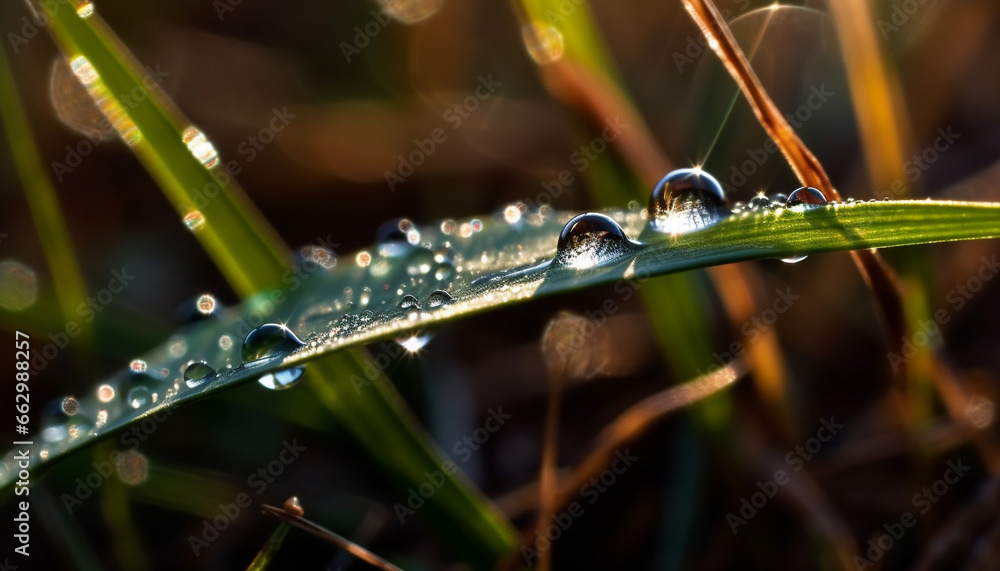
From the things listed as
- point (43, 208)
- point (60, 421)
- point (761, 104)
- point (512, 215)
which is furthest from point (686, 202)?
point (43, 208)

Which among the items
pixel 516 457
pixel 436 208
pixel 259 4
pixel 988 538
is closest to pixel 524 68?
pixel 436 208

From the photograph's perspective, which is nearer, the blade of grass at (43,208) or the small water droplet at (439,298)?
the small water droplet at (439,298)

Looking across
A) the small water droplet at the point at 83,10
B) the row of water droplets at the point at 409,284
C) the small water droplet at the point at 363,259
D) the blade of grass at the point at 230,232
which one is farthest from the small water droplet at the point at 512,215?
the small water droplet at the point at 83,10

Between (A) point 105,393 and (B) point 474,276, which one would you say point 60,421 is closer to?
(A) point 105,393

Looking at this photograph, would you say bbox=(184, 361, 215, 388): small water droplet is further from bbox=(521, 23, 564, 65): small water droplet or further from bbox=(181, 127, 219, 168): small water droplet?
bbox=(521, 23, 564, 65): small water droplet

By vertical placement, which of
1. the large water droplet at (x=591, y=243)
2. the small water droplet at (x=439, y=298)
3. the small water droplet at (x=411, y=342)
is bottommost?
the small water droplet at (x=439, y=298)

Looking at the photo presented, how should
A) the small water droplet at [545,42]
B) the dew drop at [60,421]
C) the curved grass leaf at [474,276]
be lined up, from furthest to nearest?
the small water droplet at [545,42] → the dew drop at [60,421] → the curved grass leaf at [474,276]

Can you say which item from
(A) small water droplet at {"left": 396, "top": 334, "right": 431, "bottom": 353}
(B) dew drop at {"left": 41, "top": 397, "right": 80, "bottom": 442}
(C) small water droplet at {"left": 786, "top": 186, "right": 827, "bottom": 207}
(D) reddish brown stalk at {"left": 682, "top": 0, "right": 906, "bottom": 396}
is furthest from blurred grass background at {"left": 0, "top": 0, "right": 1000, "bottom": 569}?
(C) small water droplet at {"left": 786, "top": 186, "right": 827, "bottom": 207}

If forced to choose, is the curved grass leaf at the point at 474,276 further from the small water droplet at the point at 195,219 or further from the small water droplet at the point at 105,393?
the small water droplet at the point at 195,219
